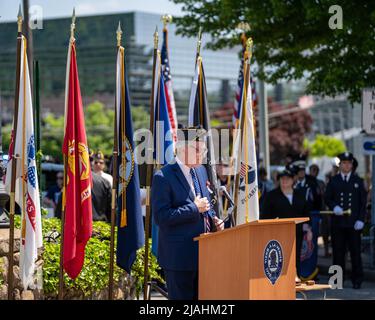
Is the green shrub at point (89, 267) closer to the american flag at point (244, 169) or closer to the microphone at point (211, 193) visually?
the american flag at point (244, 169)

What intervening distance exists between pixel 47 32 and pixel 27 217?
399 feet

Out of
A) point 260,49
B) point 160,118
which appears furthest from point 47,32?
point 160,118

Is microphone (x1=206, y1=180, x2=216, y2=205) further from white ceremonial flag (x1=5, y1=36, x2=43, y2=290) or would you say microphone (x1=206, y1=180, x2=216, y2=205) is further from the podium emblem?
white ceremonial flag (x1=5, y1=36, x2=43, y2=290)

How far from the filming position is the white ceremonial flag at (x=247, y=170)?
1059 cm

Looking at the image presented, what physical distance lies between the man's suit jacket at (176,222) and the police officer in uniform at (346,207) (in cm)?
701

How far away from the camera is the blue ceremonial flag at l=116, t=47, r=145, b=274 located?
9.59 m

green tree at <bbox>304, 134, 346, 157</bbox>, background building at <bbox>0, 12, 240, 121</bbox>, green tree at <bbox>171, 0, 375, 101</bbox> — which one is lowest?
green tree at <bbox>171, 0, 375, 101</bbox>

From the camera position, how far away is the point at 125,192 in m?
9.63

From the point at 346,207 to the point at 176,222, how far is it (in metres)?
7.36

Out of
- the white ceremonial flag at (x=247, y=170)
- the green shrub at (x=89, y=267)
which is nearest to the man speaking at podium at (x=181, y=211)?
the green shrub at (x=89, y=267)

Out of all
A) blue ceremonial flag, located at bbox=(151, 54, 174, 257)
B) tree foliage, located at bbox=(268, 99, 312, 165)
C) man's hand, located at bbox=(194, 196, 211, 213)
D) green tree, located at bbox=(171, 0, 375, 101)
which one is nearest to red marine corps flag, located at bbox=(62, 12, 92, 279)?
blue ceremonial flag, located at bbox=(151, 54, 174, 257)

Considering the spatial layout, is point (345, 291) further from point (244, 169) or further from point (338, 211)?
point (244, 169)

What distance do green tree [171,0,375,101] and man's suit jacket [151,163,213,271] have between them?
27.8ft
